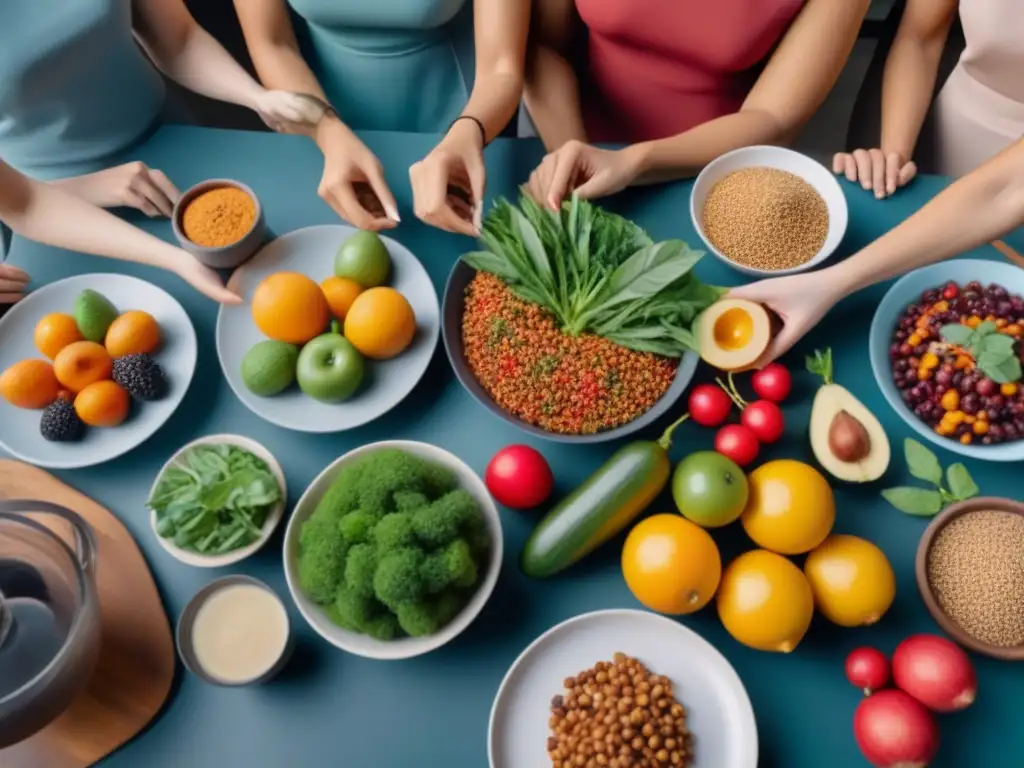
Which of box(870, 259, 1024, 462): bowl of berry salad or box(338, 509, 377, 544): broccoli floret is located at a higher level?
box(870, 259, 1024, 462): bowl of berry salad

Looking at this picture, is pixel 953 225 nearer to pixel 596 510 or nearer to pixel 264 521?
pixel 596 510

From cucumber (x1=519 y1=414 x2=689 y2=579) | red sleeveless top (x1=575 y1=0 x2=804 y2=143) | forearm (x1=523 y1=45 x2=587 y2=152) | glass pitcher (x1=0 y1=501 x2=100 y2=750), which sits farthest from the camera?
forearm (x1=523 y1=45 x2=587 y2=152)

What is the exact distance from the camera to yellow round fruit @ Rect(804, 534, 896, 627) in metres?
0.75

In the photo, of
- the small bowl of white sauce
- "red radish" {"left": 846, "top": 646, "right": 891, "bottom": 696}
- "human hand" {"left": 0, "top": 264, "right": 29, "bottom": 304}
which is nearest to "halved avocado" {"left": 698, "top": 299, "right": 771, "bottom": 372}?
"red radish" {"left": 846, "top": 646, "right": 891, "bottom": 696}

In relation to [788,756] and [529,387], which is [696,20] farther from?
[788,756]

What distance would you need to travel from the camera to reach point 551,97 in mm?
1296

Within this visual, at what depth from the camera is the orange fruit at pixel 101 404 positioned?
887 millimetres

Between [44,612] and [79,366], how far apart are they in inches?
12.4

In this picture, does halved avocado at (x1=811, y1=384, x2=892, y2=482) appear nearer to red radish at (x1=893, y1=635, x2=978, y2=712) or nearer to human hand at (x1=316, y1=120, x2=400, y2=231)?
red radish at (x1=893, y1=635, x2=978, y2=712)

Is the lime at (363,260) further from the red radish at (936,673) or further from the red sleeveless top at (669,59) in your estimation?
the red radish at (936,673)

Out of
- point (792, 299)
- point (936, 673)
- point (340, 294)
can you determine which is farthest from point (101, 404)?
point (936, 673)

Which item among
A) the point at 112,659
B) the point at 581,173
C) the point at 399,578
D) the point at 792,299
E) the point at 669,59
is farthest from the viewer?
the point at 669,59

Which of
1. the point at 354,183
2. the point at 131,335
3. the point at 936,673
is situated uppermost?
the point at 354,183

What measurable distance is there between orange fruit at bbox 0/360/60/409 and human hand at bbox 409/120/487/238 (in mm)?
545
